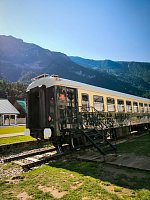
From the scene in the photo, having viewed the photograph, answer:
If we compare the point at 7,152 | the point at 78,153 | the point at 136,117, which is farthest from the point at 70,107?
the point at 136,117

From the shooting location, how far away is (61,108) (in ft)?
30.4

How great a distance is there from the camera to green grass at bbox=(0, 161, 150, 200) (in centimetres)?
432

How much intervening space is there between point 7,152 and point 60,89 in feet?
16.0

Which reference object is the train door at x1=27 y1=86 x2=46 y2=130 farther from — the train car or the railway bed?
the railway bed

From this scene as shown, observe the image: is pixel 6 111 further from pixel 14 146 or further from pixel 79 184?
pixel 79 184

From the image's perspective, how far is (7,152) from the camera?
428 inches

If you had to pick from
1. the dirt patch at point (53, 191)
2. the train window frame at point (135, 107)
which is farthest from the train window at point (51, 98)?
the train window frame at point (135, 107)

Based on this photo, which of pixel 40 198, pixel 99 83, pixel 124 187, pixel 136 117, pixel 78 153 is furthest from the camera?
pixel 99 83

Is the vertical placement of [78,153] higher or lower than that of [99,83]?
lower

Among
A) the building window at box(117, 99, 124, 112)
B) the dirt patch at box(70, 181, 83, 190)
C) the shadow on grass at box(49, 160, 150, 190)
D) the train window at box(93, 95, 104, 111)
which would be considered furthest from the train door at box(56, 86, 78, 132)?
the building window at box(117, 99, 124, 112)

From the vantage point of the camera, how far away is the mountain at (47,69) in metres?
126

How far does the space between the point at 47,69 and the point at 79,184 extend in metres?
147

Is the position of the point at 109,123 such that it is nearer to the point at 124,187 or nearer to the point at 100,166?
the point at 100,166

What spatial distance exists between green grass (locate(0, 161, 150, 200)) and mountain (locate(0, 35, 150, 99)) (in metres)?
111
